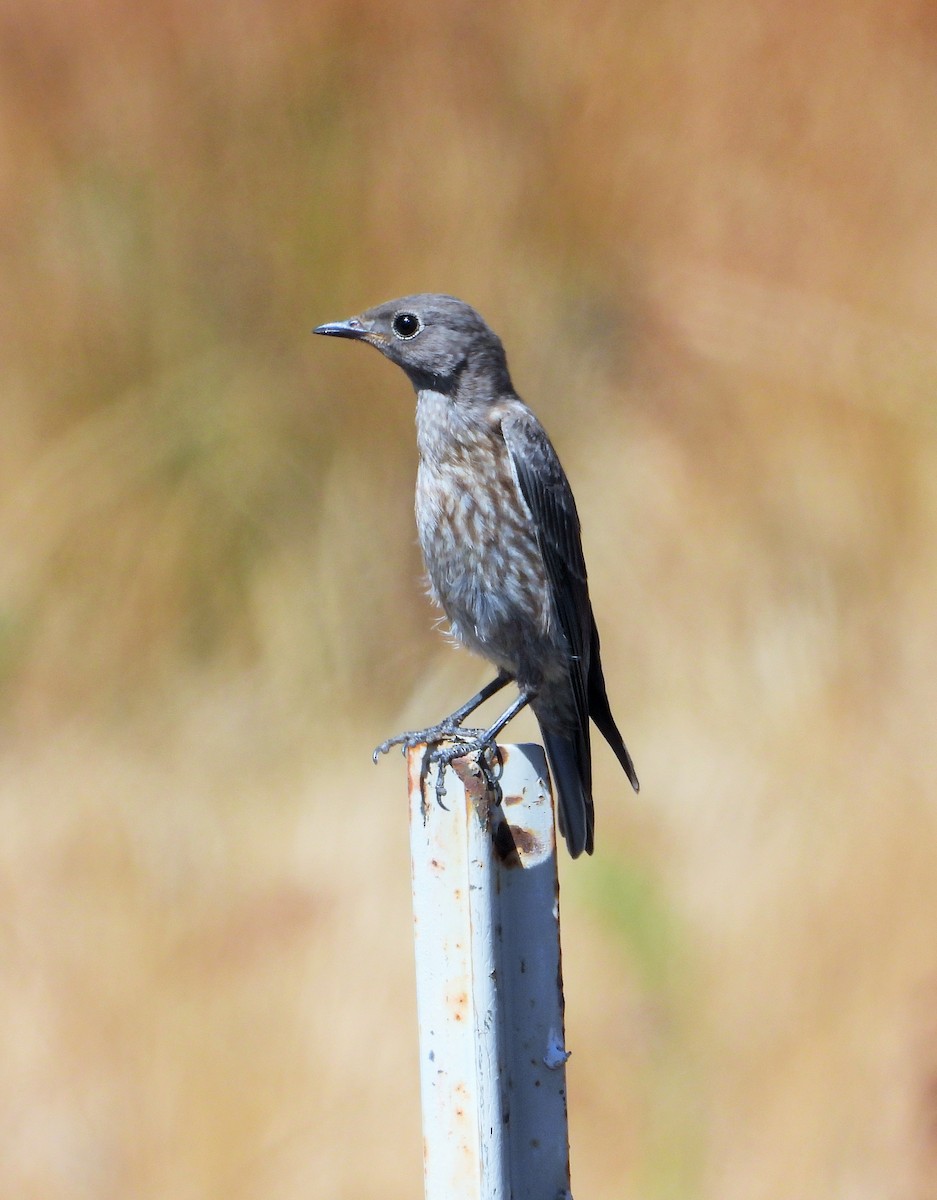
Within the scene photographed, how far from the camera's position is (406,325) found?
3.63 meters

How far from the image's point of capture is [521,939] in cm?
218

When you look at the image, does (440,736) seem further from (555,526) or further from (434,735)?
(555,526)

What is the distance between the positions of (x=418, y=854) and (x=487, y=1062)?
0.37 m

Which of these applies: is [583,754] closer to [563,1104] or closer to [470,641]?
[470,641]

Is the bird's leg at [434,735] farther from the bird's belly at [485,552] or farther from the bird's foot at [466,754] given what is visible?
the bird's belly at [485,552]

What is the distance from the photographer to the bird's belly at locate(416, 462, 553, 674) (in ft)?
11.3

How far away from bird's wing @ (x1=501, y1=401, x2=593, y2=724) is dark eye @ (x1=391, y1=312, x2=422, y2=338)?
37 cm

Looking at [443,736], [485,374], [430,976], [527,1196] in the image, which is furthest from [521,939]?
[485,374]

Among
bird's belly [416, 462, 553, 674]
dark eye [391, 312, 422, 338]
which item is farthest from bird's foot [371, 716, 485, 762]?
dark eye [391, 312, 422, 338]

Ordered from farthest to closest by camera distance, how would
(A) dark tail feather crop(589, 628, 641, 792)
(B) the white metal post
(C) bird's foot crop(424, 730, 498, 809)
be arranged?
(A) dark tail feather crop(589, 628, 641, 792), (C) bird's foot crop(424, 730, 498, 809), (B) the white metal post

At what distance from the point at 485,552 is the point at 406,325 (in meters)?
0.73

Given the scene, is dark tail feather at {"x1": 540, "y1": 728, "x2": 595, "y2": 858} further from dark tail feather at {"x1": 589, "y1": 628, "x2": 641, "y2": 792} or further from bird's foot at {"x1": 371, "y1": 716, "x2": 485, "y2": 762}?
bird's foot at {"x1": 371, "y1": 716, "x2": 485, "y2": 762}

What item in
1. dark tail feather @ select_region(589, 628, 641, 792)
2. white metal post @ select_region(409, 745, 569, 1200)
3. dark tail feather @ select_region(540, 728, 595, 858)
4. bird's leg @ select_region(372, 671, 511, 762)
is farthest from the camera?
dark tail feather @ select_region(589, 628, 641, 792)

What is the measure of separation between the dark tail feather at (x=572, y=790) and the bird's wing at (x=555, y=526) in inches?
4.2
